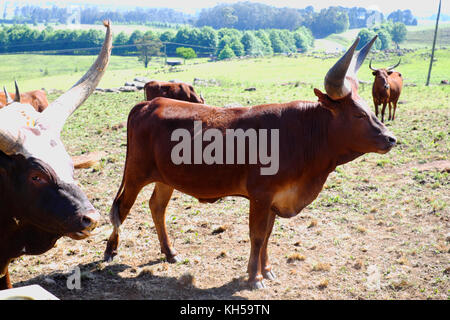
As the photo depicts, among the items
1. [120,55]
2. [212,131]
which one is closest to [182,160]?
[212,131]

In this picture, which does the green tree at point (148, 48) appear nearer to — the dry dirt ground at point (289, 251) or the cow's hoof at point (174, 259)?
the dry dirt ground at point (289, 251)

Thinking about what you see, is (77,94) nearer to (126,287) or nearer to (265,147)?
(265,147)

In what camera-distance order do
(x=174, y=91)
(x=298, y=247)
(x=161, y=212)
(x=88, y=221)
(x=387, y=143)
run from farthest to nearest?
(x=174, y=91), (x=298, y=247), (x=161, y=212), (x=387, y=143), (x=88, y=221)

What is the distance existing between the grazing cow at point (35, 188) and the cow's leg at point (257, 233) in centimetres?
218

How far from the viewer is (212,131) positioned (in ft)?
18.1

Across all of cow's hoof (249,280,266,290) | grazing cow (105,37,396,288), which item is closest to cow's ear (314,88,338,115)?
grazing cow (105,37,396,288)

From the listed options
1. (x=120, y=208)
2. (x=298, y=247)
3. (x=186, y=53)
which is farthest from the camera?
(x=186, y=53)

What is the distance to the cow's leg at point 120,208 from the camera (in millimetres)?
5969

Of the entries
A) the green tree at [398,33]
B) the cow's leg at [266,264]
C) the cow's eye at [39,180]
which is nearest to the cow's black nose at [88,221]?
the cow's eye at [39,180]

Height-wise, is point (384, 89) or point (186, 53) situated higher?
point (384, 89)

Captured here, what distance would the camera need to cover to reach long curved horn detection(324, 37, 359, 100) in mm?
4836

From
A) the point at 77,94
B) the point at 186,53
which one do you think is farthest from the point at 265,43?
the point at 77,94

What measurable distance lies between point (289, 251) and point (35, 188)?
3.95 m

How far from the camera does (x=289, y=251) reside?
646cm
